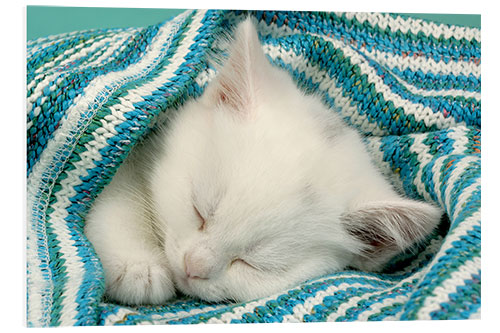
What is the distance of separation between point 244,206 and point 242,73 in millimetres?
329

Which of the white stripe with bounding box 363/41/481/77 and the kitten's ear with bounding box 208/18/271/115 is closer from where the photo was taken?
the kitten's ear with bounding box 208/18/271/115

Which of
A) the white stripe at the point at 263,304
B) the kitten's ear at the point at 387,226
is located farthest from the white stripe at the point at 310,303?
the kitten's ear at the point at 387,226

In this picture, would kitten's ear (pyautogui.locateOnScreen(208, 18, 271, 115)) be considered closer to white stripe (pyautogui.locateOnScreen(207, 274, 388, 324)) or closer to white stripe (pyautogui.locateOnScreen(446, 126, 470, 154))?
white stripe (pyautogui.locateOnScreen(207, 274, 388, 324))

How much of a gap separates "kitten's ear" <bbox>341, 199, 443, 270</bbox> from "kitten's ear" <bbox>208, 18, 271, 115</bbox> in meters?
0.37

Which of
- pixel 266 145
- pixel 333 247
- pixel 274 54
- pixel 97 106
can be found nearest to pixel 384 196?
pixel 333 247

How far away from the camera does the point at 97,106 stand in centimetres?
105

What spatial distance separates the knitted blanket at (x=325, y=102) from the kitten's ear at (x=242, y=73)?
9 centimetres

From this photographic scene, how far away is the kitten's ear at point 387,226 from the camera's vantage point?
1027 mm

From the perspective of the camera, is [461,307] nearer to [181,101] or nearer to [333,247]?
[333,247]

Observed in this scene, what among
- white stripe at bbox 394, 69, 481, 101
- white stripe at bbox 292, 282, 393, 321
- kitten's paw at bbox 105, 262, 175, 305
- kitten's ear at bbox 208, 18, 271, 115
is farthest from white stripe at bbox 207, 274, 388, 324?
white stripe at bbox 394, 69, 481, 101

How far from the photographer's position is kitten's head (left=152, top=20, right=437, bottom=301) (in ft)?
3.33

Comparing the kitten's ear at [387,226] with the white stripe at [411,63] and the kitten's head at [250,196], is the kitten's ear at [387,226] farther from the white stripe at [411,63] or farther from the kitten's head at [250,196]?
the white stripe at [411,63]

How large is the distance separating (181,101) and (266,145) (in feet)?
0.98

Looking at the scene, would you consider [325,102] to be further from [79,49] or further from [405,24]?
[79,49]
